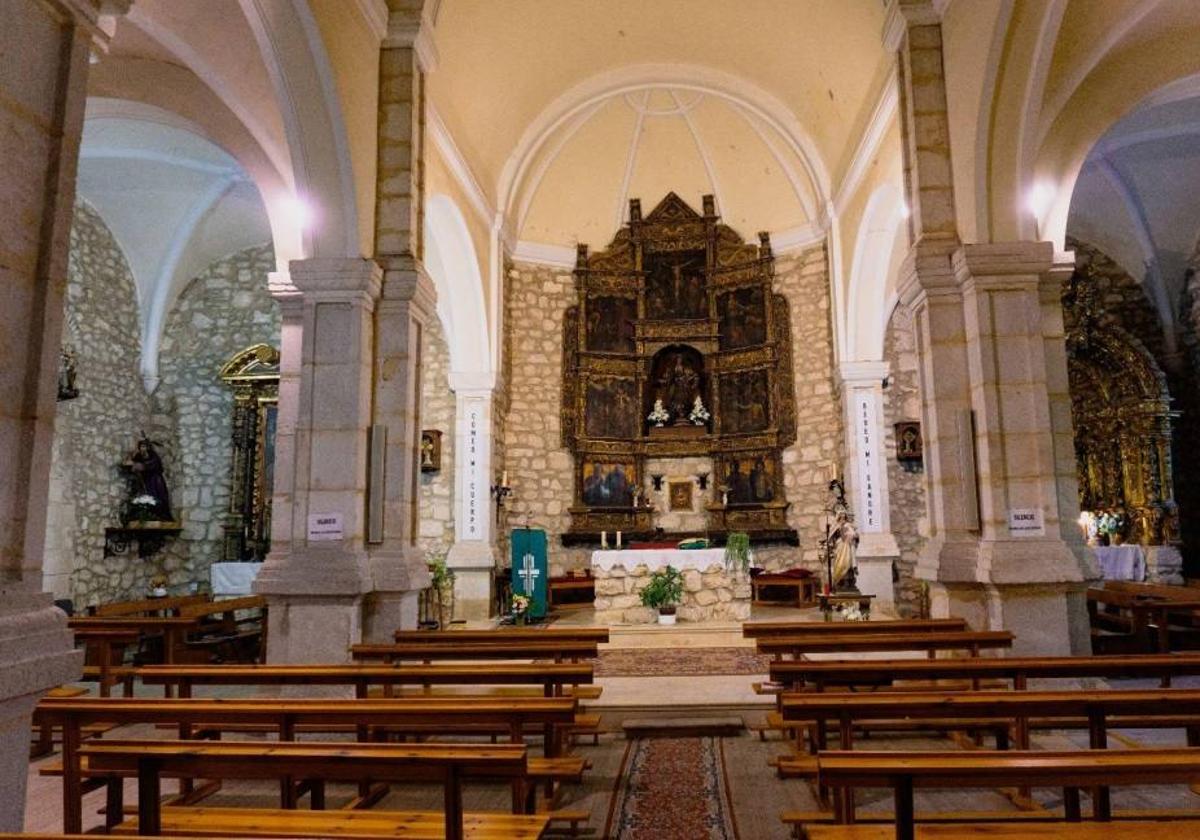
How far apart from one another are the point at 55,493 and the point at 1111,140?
13031 mm

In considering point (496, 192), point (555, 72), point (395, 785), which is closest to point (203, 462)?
point (496, 192)

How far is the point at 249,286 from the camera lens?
12023 mm

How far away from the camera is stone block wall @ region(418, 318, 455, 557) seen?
37.9ft

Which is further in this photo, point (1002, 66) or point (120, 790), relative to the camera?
point (1002, 66)

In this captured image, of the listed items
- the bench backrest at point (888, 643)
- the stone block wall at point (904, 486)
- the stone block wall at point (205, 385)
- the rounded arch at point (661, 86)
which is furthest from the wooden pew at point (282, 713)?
the rounded arch at point (661, 86)

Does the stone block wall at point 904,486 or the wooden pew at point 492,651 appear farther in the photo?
the stone block wall at point 904,486

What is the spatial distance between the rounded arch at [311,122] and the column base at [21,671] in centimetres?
415

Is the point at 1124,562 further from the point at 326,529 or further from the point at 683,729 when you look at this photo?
the point at 326,529

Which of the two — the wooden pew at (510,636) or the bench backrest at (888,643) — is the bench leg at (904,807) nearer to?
the bench backrest at (888,643)

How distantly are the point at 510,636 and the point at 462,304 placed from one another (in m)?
7.03

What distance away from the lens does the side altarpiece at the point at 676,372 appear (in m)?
12.9

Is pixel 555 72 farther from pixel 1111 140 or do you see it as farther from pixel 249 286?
pixel 1111 140

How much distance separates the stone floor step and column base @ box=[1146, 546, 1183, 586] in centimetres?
849

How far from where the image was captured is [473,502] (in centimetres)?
1109
